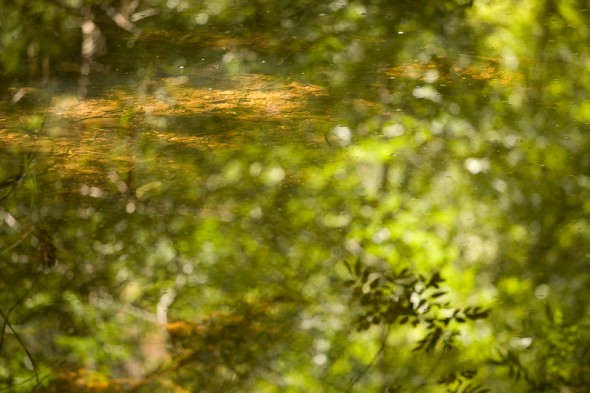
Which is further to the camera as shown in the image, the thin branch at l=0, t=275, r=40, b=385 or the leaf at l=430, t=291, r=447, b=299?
the leaf at l=430, t=291, r=447, b=299

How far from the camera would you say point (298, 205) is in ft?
6.24

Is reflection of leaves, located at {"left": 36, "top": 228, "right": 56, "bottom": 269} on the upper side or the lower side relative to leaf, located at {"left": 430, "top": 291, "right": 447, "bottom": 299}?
upper

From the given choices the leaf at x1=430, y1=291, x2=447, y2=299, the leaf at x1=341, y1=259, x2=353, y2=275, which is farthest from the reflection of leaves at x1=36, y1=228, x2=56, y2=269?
the leaf at x1=430, y1=291, x2=447, y2=299

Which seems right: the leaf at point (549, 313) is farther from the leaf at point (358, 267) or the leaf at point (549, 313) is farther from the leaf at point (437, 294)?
the leaf at point (358, 267)

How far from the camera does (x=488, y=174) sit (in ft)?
6.62

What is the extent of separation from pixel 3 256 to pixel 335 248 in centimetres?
77

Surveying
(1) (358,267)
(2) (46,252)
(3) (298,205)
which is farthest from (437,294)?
(2) (46,252)

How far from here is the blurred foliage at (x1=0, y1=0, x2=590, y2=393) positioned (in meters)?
1.51

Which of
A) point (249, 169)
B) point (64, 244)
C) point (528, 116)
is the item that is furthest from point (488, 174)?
point (64, 244)

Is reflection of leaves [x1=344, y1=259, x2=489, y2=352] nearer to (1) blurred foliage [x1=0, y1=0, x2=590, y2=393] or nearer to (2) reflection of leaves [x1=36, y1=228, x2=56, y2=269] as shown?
(1) blurred foliage [x1=0, y1=0, x2=590, y2=393]

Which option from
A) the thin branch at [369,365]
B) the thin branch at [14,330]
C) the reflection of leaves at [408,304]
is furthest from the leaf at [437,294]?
the thin branch at [14,330]

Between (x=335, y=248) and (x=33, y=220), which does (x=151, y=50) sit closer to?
(x=33, y=220)

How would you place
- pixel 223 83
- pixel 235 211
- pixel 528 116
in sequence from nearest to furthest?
pixel 235 211
pixel 528 116
pixel 223 83

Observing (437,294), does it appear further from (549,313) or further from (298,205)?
(298,205)
